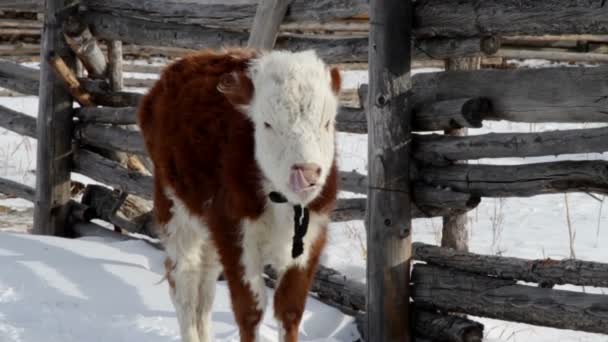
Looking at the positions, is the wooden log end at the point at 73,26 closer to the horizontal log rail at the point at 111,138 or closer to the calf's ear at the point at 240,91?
the horizontal log rail at the point at 111,138

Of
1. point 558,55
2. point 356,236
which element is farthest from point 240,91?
point 558,55

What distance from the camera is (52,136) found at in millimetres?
7301

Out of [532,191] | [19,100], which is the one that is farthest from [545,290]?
[19,100]

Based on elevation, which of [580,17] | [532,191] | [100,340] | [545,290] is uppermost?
[580,17]

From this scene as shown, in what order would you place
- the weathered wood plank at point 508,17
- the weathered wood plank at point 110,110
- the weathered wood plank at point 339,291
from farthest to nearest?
1. the weathered wood plank at point 110,110
2. the weathered wood plank at point 339,291
3. the weathered wood plank at point 508,17

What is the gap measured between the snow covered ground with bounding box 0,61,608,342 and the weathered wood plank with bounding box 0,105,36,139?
2.00m

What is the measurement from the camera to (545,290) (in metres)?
4.38

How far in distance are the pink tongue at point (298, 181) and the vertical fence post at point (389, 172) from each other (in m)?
1.09

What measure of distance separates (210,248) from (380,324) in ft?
3.21

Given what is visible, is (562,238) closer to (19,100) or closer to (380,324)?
(380,324)

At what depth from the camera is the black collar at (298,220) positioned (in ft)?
13.0

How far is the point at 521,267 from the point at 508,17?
1236 millimetres

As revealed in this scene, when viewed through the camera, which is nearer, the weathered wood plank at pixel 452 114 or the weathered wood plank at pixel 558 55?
the weathered wood plank at pixel 452 114

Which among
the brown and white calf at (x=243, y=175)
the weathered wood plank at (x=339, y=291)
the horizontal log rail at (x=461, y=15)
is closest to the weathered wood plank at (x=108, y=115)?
→ the horizontal log rail at (x=461, y=15)
